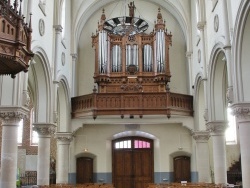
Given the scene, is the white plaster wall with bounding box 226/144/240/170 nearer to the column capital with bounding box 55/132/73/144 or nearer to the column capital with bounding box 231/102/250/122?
the column capital with bounding box 55/132/73/144

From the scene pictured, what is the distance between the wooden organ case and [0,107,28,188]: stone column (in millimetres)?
8919

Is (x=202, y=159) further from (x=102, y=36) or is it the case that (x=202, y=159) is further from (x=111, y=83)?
(x=102, y=36)

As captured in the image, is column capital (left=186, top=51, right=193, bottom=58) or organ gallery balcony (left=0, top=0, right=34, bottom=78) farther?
column capital (left=186, top=51, right=193, bottom=58)

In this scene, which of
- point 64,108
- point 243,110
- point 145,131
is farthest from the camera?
point 145,131

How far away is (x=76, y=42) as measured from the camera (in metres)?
24.7

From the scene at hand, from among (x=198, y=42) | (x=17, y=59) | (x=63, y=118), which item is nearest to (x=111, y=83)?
(x=63, y=118)

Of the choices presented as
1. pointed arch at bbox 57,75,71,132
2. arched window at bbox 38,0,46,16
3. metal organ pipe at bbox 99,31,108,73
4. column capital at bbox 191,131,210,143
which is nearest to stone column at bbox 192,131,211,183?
column capital at bbox 191,131,210,143

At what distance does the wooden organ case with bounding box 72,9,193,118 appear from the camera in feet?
71.1

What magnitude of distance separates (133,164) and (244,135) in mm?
13483

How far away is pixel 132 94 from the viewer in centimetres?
2172

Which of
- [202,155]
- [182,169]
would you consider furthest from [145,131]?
[202,155]

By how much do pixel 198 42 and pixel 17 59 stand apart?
49.2ft

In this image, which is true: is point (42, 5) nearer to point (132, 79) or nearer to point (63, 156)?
point (132, 79)

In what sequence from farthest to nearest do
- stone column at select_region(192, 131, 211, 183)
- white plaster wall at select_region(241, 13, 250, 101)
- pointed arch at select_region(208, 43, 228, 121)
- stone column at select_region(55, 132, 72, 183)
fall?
stone column at select_region(55, 132, 72, 183) < stone column at select_region(192, 131, 211, 183) < pointed arch at select_region(208, 43, 228, 121) < white plaster wall at select_region(241, 13, 250, 101)
